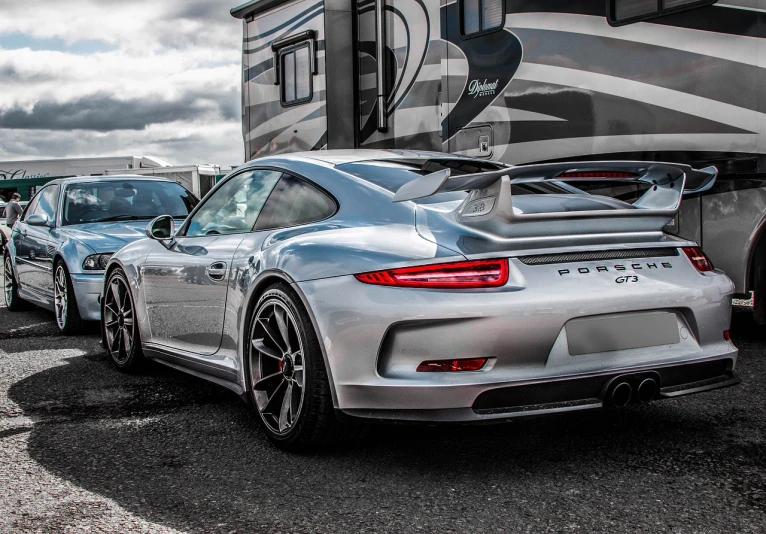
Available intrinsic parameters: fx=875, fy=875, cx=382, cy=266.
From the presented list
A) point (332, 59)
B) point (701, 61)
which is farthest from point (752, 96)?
point (332, 59)

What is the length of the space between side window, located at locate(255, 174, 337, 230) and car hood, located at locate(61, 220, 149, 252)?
11.0ft

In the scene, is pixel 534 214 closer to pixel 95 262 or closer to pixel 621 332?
pixel 621 332

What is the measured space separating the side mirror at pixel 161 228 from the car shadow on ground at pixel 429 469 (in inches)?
39.5

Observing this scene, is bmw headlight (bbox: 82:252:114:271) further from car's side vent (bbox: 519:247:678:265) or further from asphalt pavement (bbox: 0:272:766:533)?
car's side vent (bbox: 519:247:678:265)

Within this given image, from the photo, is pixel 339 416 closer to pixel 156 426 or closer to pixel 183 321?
pixel 156 426

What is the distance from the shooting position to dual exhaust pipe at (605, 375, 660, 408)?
322cm

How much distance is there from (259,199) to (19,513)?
6.11 feet

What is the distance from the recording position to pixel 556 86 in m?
6.43

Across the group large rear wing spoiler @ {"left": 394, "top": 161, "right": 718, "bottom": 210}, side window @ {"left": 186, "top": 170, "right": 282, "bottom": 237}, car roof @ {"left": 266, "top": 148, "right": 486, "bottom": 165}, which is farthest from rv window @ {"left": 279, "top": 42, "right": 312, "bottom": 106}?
large rear wing spoiler @ {"left": 394, "top": 161, "right": 718, "bottom": 210}

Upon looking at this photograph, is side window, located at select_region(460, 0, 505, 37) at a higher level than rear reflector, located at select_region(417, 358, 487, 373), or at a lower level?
higher

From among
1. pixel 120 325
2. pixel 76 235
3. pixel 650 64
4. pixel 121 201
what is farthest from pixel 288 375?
pixel 121 201

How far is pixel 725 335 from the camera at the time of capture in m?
3.60

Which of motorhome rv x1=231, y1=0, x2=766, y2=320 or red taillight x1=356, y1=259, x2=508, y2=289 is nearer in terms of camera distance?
red taillight x1=356, y1=259, x2=508, y2=289

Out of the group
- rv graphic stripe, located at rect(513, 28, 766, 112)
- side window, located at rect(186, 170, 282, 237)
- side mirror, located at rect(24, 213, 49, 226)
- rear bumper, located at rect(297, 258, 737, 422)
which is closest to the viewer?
rear bumper, located at rect(297, 258, 737, 422)
